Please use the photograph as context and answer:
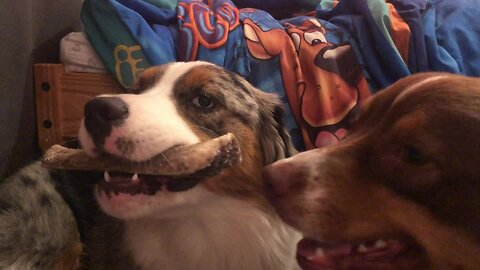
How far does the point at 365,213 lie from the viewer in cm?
129

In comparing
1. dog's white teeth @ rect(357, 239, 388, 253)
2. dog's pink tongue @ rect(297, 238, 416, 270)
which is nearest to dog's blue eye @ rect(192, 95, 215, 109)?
dog's pink tongue @ rect(297, 238, 416, 270)

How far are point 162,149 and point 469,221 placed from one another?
79 cm

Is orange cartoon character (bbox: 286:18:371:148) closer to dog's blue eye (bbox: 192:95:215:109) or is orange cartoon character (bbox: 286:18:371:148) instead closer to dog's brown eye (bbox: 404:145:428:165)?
dog's blue eye (bbox: 192:95:215:109)

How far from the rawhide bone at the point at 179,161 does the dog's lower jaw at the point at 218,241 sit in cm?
24

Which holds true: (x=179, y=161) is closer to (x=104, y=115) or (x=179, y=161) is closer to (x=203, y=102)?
(x=104, y=115)

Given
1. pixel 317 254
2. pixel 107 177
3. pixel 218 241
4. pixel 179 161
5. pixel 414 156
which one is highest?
pixel 414 156

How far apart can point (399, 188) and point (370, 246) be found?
7.3 inches

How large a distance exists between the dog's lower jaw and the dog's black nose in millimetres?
412

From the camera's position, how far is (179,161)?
1.42m

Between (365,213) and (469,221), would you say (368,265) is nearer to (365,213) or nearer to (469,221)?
(365,213)

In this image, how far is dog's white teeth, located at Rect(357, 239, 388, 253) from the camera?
133cm

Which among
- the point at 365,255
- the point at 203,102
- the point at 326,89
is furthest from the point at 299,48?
the point at 365,255

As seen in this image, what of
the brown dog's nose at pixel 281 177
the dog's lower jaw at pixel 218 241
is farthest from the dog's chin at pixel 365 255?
the dog's lower jaw at pixel 218 241

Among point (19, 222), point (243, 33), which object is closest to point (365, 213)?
point (19, 222)
